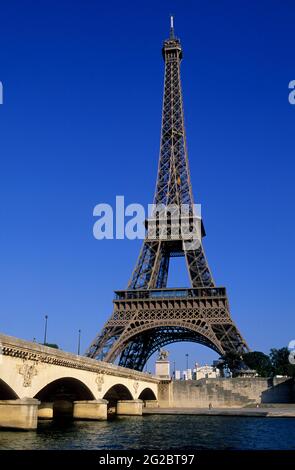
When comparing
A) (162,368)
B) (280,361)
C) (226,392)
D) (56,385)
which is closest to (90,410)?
(56,385)

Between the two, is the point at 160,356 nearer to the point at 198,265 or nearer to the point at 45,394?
the point at 198,265

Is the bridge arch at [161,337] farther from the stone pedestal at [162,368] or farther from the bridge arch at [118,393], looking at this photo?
the bridge arch at [118,393]

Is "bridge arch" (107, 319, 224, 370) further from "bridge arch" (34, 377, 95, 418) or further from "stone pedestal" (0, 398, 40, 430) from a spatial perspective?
"stone pedestal" (0, 398, 40, 430)

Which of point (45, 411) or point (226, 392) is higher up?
point (226, 392)

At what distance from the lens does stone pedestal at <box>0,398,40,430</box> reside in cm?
2895

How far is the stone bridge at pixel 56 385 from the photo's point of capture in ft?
94.2

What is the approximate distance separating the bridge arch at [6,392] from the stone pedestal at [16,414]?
0.38 metres

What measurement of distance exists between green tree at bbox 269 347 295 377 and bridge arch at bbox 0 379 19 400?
216 ft

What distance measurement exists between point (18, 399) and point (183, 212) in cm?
5469

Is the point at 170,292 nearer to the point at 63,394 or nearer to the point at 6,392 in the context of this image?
the point at 63,394

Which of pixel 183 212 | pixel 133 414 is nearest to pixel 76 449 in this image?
pixel 133 414

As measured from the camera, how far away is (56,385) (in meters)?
41.7

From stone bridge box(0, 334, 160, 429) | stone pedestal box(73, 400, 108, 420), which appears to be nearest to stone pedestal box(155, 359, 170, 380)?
stone bridge box(0, 334, 160, 429)

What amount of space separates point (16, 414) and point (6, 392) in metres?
1.37
